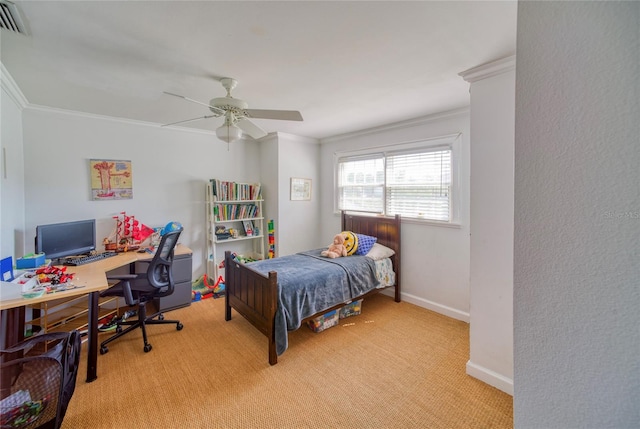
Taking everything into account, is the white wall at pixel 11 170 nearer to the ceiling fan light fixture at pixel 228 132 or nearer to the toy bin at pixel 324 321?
the ceiling fan light fixture at pixel 228 132

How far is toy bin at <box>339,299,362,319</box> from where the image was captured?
3062 mm

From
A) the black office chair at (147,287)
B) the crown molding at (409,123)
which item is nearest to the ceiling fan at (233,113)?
the black office chair at (147,287)

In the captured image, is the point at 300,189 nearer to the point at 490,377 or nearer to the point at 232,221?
the point at 232,221

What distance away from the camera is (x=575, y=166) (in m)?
0.51

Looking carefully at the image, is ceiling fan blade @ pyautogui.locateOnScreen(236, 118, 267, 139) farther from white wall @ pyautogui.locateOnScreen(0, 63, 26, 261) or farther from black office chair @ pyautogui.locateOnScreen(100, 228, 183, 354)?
white wall @ pyautogui.locateOnScreen(0, 63, 26, 261)

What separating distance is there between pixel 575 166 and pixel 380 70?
1836mm

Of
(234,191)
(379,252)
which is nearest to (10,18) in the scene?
(234,191)

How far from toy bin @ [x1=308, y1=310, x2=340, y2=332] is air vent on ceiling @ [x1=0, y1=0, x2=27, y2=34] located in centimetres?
287

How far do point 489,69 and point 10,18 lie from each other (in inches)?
114

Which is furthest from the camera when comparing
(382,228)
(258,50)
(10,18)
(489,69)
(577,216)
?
(382,228)

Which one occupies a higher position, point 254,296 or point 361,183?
point 361,183

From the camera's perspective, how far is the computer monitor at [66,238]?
2.59 m

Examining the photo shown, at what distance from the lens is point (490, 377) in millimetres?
2016

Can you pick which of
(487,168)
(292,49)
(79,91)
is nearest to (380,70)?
(292,49)
